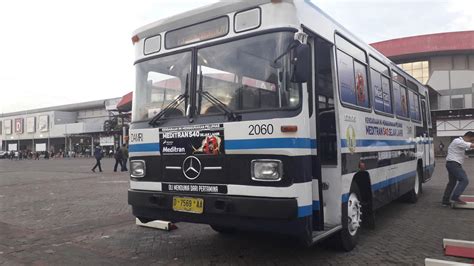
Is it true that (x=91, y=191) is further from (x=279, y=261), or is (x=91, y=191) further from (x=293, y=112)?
(x=293, y=112)

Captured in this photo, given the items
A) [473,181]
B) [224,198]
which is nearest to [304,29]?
[224,198]

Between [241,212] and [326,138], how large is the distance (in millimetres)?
1781

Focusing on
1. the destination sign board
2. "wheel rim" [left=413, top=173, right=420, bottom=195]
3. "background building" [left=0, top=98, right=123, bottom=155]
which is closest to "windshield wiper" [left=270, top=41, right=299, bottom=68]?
the destination sign board

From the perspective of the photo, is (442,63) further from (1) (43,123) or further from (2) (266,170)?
(1) (43,123)

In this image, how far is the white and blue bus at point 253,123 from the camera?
4453 millimetres

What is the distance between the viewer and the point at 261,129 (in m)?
4.49

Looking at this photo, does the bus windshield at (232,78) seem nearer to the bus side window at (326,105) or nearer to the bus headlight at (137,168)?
the bus headlight at (137,168)

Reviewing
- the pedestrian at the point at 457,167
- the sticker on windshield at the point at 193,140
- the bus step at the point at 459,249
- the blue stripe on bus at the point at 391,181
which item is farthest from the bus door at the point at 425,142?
the sticker on windshield at the point at 193,140

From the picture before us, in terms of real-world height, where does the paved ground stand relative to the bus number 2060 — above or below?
below

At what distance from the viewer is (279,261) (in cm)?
529

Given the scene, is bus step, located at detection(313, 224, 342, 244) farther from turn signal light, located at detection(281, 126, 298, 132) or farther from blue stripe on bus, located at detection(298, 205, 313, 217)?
turn signal light, located at detection(281, 126, 298, 132)

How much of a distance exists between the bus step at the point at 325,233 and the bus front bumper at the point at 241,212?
1.35ft

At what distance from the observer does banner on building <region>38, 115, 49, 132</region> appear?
85938 millimetres

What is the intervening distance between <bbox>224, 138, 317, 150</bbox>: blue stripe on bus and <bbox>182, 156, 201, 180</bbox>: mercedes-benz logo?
1.53 feet
